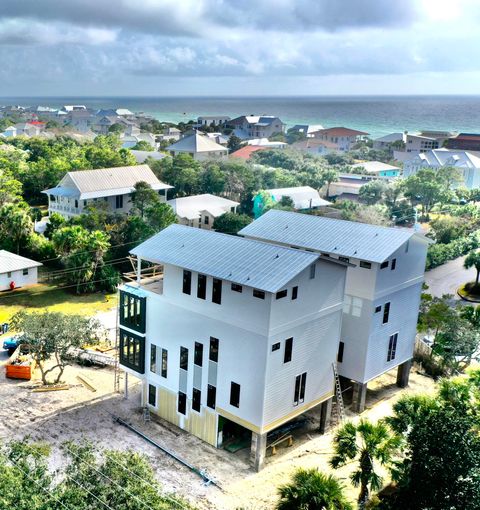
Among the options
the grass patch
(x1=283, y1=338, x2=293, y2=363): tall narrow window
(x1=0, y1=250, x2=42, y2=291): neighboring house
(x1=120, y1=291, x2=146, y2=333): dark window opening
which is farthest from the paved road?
(x1=0, y1=250, x2=42, y2=291): neighboring house

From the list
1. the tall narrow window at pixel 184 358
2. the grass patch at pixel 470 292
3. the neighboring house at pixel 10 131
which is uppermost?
the neighboring house at pixel 10 131

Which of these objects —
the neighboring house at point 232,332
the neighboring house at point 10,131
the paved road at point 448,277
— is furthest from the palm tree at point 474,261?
the neighboring house at point 10,131

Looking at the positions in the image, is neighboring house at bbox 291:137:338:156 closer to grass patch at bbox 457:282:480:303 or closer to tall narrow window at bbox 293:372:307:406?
grass patch at bbox 457:282:480:303

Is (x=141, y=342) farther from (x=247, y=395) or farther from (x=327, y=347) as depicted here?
(x=327, y=347)

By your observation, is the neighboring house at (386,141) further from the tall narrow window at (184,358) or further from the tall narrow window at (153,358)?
the tall narrow window at (184,358)

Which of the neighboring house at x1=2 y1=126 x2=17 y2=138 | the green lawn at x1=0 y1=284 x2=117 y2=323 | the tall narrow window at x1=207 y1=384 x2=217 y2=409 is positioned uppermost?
the neighboring house at x1=2 y1=126 x2=17 y2=138

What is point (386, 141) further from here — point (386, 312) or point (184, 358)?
point (184, 358)

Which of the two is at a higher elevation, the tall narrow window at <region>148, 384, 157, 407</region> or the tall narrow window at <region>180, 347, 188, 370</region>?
the tall narrow window at <region>180, 347, 188, 370</region>
